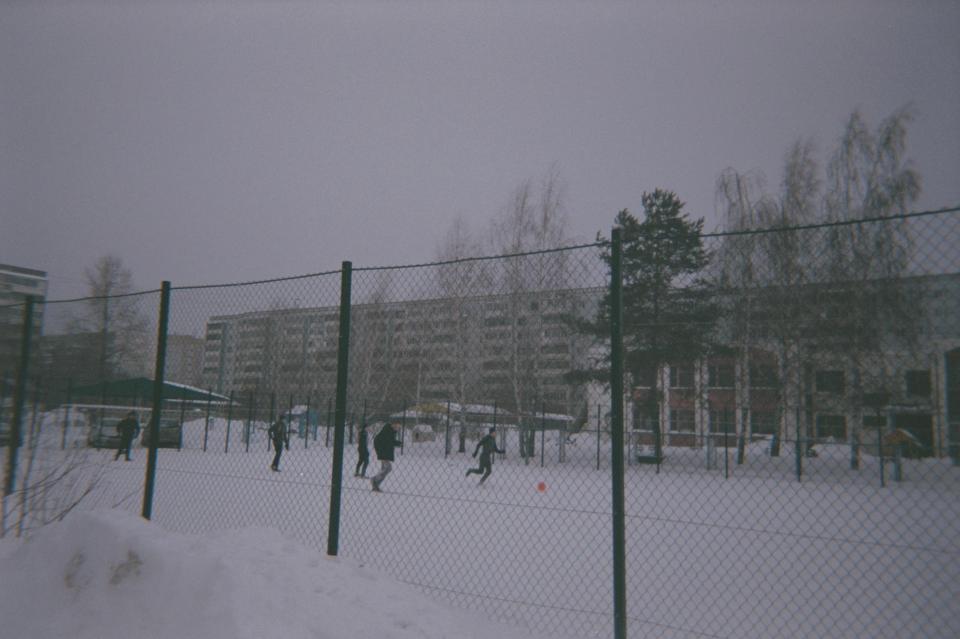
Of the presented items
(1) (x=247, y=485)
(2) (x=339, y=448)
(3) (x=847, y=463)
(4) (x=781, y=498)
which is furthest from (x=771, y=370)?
(2) (x=339, y=448)

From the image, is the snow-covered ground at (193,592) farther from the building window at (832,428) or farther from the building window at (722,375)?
the building window at (832,428)

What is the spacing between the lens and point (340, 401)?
3832 mm

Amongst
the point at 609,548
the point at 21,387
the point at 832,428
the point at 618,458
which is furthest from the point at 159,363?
the point at 832,428

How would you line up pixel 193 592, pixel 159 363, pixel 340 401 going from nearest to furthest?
1. pixel 193 592
2. pixel 340 401
3. pixel 159 363

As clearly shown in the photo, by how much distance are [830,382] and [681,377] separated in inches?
191

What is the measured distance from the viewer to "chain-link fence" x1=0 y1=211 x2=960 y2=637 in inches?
177

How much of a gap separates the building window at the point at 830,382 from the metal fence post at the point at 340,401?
17.6m

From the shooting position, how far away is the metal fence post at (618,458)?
2875 mm

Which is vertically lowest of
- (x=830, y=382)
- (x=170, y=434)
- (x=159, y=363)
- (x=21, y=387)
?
(x=170, y=434)

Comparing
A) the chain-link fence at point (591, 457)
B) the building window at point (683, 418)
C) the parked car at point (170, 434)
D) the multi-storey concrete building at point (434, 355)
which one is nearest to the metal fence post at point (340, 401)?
the chain-link fence at point (591, 457)

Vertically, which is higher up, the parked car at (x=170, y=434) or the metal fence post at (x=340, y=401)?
the metal fence post at (x=340, y=401)

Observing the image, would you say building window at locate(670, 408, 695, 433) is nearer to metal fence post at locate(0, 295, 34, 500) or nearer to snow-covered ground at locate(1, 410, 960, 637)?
snow-covered ground at locate(1, 410, 960, 637)

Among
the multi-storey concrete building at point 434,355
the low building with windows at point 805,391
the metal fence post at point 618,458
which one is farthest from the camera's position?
the low building with windows at point 805,391

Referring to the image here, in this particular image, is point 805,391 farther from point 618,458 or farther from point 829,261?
point 618,458
